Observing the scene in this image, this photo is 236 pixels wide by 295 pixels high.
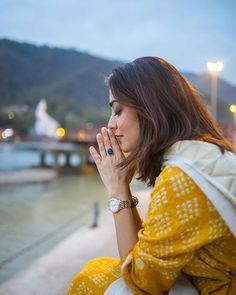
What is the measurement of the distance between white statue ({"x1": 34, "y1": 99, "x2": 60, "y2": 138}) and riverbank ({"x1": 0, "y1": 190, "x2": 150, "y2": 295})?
54.7 metres

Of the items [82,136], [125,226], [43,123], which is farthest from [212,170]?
[43,123]

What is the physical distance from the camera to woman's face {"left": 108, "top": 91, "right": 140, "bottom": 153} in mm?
1389

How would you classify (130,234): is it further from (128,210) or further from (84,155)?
(84,155)

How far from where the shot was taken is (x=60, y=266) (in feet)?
10.4

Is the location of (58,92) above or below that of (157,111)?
below

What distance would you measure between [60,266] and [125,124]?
2.11 meters

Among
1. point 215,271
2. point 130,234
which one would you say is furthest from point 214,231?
point 130,234

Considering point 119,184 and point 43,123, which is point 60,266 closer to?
point 119,184

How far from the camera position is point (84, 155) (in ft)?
147

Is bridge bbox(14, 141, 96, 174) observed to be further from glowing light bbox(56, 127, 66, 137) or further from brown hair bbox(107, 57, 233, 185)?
brown hair bbox(107, 57, 233, 185)

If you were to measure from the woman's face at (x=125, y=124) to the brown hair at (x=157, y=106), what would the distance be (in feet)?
0.08

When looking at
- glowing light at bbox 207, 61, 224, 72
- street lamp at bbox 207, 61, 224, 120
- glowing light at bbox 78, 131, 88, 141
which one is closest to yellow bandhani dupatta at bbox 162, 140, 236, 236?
street lamp at bbox 207, 61, 224, 120

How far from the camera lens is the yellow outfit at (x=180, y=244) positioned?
1124mm

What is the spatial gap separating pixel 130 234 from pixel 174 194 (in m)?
0.31
